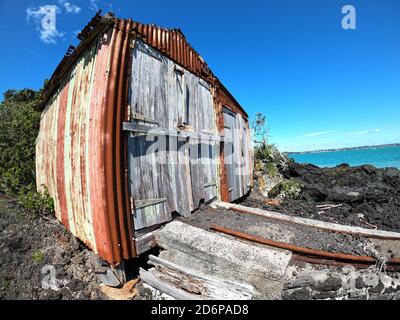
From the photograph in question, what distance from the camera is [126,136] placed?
3.91 metres

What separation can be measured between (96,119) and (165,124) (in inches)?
59.1

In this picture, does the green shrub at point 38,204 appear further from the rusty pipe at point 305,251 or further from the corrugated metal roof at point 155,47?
the rusty pipe at point 305,251

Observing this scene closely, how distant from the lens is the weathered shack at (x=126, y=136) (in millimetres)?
3678

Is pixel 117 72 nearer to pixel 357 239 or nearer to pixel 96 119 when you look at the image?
pixel 96 119

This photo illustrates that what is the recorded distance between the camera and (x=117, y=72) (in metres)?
3.81

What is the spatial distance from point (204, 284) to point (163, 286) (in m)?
0.70

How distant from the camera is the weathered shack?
368 centimetres

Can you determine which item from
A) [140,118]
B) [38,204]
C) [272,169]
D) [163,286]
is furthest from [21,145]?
[272,169]

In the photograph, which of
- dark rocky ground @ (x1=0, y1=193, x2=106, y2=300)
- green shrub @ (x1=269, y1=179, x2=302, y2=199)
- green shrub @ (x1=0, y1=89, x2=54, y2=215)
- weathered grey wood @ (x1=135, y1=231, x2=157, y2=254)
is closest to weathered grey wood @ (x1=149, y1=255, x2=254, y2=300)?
weathered grey wood @ (x1=135, y1=231, x2=157, y2=254)

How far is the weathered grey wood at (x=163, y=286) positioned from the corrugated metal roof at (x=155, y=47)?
4.09 m

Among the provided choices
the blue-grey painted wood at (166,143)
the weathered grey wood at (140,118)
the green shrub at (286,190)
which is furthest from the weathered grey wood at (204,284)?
the green shrub at (286,190)

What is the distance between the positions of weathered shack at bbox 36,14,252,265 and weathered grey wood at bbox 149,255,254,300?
0.69 metres
